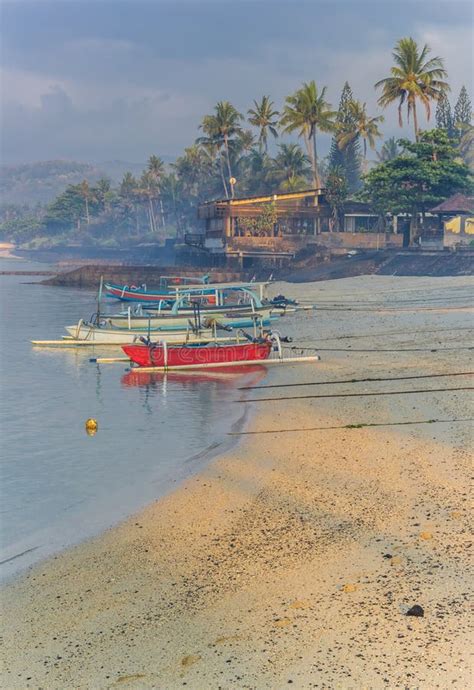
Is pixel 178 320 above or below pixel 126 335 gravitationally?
above

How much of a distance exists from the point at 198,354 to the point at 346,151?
104176mm

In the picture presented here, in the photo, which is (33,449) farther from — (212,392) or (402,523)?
(402,523)

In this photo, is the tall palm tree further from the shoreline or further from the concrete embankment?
the shoreline

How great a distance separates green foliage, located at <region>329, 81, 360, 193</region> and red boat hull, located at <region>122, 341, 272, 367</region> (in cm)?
7565

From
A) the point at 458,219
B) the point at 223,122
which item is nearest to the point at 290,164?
the point at 223,122

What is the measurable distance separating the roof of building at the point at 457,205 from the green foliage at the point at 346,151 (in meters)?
34.0

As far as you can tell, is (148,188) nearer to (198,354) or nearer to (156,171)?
(156,171)

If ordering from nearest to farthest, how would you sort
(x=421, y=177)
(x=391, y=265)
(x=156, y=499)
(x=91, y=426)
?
1. (x=156, y=499)
2. (x=91, y=426)
3. (x=391, y=265)
4. (x=421, y=177)

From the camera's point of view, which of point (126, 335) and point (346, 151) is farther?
point (346, 151)

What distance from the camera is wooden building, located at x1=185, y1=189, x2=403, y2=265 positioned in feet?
281

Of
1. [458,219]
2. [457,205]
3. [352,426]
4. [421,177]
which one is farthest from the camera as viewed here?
[421,177]

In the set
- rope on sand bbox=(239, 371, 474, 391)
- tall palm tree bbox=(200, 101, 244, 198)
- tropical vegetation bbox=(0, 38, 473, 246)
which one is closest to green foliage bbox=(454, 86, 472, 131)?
tropical vegetation bbox=(0, 38, 473, 246)

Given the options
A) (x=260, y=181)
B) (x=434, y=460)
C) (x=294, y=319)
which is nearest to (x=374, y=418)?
(x=434, y=460)

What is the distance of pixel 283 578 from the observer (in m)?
9.85
